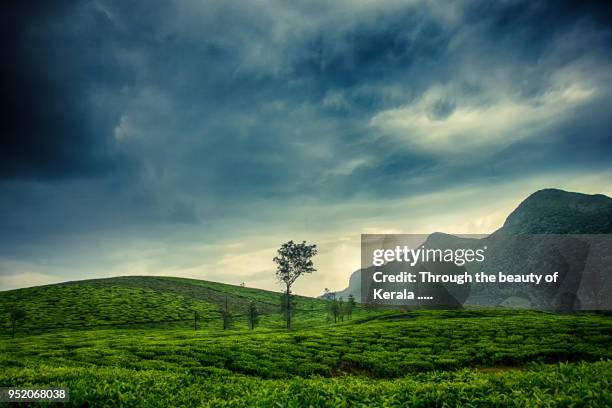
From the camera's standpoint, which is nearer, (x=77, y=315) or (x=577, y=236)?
(x=77, y=315)

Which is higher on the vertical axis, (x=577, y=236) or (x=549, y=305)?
(x=577, y=236)

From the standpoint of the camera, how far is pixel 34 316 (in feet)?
395

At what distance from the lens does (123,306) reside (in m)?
137

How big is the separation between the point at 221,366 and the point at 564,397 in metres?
28.4

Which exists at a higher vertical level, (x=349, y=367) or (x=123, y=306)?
(x=349, y=367)

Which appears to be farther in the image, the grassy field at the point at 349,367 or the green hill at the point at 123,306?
the green hill at the point at 123,306

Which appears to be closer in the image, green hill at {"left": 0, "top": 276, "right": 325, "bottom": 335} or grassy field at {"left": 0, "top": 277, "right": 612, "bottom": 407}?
grassy field at {"left": 0, "top": 277, "right": 612, "bottom": 407}

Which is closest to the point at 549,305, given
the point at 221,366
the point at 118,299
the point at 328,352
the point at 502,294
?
the point at 502,294

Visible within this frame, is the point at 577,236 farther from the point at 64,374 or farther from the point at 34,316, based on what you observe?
the point at 34,316

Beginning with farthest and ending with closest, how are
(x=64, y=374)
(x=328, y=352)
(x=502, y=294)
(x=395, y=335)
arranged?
1. (x=502, y=294)
2. (x=395, y=335)
3. (x=328, y=352)
4. (x=64, y=374)

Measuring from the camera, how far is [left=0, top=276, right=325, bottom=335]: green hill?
116562 millimetres

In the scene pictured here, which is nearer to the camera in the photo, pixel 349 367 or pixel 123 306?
pixel 349 367

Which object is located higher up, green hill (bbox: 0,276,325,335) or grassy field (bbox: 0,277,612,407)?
grassy field (bbox: 0,277,612,407)

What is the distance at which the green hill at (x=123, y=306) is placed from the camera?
117m
